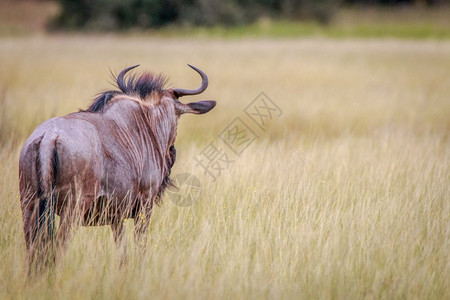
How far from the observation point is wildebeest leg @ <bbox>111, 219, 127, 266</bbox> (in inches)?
153

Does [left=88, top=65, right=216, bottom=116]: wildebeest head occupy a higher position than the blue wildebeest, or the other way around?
[left=88, top=65, right=216, bottom=116]: wildebeest head

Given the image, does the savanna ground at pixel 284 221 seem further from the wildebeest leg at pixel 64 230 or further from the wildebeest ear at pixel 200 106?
the wildebeest ear at pixel 200 106

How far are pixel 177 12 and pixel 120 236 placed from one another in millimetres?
27451

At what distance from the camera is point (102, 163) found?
3.73 m

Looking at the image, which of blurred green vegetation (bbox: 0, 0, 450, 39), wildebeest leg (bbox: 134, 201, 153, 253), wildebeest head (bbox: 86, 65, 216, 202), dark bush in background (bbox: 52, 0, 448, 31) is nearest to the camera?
wildebeest leg (bbox: 134, 201, 153, 253)

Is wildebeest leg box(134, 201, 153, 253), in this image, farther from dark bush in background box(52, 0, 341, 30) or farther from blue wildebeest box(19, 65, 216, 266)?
dark bush in background box(52, 0, 341, 30)

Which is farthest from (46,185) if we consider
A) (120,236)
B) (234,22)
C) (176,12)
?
(176,12)

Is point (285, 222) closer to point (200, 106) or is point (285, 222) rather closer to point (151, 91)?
point (200, 106)

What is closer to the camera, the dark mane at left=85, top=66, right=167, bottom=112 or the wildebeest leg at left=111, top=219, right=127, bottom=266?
the wildebeest leg at left=111, top=219, right=127, bottom=266

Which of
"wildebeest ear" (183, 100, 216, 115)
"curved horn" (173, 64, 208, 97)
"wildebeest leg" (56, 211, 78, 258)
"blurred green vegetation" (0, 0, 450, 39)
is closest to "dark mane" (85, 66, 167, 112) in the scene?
"curved horn" (173, 64, 208, 97)

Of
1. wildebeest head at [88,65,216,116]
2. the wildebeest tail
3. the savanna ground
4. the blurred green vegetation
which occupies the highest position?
the blurred green vegetation

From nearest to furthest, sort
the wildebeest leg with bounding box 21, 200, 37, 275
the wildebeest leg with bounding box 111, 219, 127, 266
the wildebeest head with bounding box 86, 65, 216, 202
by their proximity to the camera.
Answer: the wildebeest leg with bounding box 21, 200, 37, 275 → the wildebeest leg with bounding box 111, 219, 127, 266 → the wildebeest head with bounding box 86, 65, 216, 202

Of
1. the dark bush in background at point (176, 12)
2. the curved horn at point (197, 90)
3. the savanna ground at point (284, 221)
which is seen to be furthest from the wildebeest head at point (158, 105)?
the dark bush in background at point (176, 12)

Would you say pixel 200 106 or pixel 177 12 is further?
pixel 177 12
